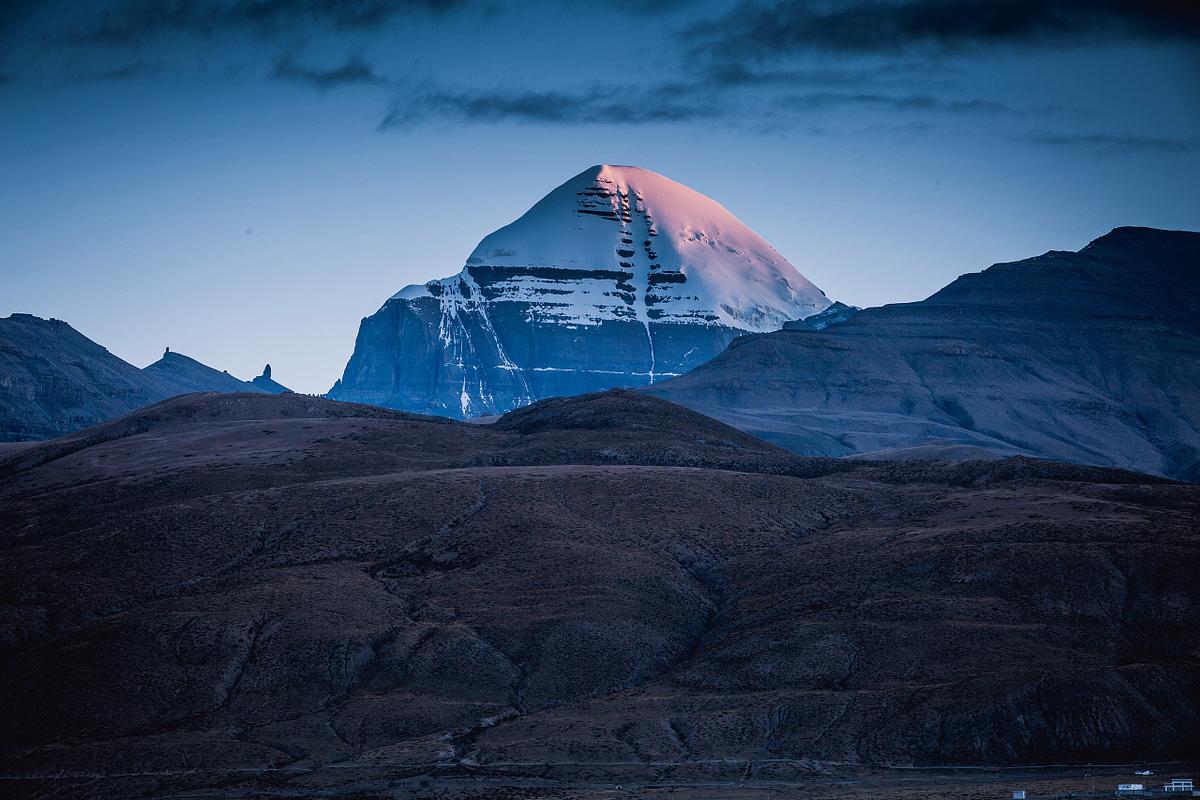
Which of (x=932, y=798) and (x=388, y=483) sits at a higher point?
(x=388, y=483)

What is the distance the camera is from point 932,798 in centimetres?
6894

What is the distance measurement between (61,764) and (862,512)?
249 ft

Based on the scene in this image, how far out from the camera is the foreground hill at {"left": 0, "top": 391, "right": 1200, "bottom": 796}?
270 feet

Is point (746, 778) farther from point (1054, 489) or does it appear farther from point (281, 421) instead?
point (281, 421)

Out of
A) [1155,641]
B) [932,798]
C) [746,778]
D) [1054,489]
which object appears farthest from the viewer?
[1054,489]

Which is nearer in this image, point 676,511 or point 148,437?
point 676,511

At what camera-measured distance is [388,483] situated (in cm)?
13738

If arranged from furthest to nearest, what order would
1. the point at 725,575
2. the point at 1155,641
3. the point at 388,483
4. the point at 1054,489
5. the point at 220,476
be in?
the point at 220,476, the point at 388,483, the point at 1054,489, the point at 725,575, the point at 1155,641

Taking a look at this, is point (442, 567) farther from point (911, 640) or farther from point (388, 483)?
point (911, 640)

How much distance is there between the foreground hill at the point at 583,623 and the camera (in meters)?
82.4

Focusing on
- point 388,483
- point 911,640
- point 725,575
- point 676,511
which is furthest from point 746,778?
point 388,483

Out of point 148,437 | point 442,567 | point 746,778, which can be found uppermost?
point 148,437

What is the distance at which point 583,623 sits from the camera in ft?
340

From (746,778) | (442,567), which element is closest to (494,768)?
(746,778)
